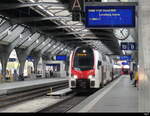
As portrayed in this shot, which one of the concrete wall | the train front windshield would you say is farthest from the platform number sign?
the concrete wall

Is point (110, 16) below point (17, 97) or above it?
above

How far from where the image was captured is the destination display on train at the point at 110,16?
17.3 meters

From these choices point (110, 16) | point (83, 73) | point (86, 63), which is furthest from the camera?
point (86, 63)

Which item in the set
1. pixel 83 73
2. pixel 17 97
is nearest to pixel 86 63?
pixel 83 73

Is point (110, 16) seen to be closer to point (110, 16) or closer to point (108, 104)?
point (110, 16)

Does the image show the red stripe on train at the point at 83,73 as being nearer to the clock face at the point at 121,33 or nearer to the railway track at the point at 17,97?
the railway track at the point at 17,97

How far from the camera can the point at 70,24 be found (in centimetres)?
4412

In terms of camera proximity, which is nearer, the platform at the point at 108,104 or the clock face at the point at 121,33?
the platform at the point at 108,104

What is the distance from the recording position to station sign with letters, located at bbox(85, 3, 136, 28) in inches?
679

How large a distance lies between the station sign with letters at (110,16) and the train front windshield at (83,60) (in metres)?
6.19

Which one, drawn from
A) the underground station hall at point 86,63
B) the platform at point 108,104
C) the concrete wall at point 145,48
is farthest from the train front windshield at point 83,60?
the concrete wall at point 145,48

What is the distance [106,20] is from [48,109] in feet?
17.7

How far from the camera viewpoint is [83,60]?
24281mm

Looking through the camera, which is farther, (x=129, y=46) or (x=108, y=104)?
(x=129, y=46)
